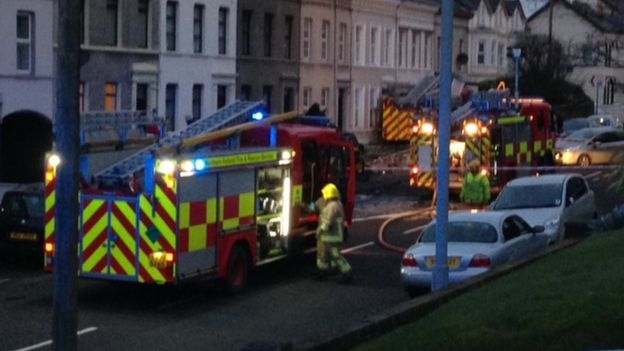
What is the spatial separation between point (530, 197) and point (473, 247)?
5.89 m

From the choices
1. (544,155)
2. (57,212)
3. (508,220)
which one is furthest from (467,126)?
(57,212)

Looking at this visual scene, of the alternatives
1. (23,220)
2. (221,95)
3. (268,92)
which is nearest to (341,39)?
(268,92)

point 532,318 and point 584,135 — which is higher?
point 584,135

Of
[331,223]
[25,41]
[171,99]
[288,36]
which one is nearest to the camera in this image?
[331,223]

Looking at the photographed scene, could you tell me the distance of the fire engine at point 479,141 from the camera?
3272 cm

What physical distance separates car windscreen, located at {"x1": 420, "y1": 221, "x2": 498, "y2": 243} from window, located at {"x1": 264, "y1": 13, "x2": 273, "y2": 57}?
95.2 ft

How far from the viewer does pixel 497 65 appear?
72.0 meters

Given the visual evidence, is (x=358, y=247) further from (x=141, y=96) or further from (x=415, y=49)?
(x=415, y=49)

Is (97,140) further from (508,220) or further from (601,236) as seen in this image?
(601,236)

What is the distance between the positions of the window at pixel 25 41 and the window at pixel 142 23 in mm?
5449

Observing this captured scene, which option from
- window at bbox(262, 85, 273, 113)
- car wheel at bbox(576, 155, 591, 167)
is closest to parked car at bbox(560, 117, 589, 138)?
car wheel at bbox(576, 155, 591, 167)

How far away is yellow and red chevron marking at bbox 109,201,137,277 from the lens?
17.3m

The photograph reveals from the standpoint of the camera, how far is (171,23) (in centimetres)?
4141

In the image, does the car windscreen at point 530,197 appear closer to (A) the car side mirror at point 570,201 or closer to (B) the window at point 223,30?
(A) the car side mirror at point 570,201
